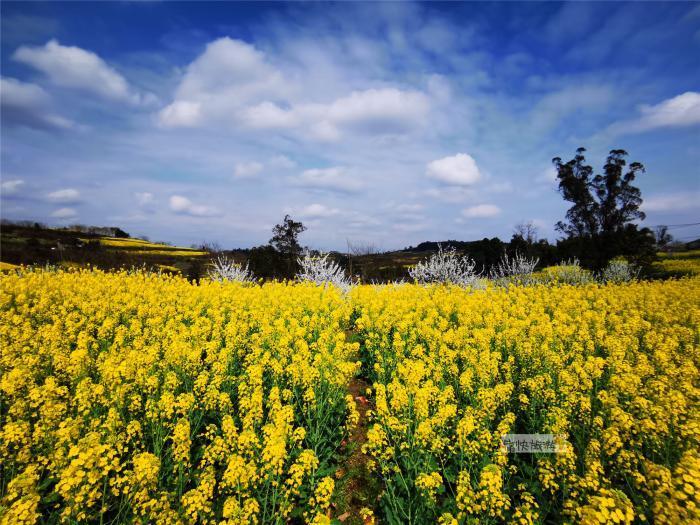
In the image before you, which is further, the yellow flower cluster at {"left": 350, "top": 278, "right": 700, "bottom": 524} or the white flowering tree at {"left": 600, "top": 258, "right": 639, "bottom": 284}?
the white flowering tree at {"left": 600, "top": 258, "right": 639, "bottom": 284}

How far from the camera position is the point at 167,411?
5.06 m

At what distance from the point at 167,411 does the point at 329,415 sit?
2.77 meters

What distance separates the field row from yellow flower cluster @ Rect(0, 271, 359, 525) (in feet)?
0.16

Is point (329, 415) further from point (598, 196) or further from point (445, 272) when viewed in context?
point (598, 196)

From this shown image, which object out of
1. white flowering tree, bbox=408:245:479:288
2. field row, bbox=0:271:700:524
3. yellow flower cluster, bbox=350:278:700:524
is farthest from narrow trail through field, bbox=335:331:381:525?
white flowering tree, bbox=408:245:479:288

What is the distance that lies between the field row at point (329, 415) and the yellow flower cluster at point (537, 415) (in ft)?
0.16

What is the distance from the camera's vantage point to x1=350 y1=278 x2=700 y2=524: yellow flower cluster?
3.89 m

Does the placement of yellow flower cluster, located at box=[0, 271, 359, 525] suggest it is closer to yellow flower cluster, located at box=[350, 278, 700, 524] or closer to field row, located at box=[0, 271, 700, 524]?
field row, located at box=[0, 271, 700, 524]

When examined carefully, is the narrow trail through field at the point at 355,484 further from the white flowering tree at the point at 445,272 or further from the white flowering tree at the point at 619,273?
the white flowering tree at the point at 619,273

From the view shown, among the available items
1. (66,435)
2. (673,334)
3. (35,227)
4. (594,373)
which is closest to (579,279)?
(673,334)

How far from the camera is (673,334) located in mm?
9102

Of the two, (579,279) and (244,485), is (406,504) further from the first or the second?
(579,279)

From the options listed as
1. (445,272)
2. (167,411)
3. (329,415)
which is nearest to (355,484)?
(329,415)

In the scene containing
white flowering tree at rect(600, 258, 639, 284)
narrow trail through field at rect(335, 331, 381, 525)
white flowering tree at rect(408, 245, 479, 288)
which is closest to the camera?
narrow trail through field at rect(335, 331, 381, 525)
